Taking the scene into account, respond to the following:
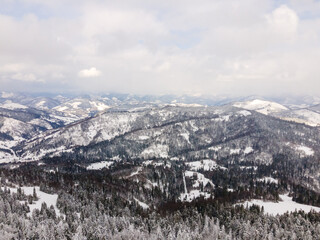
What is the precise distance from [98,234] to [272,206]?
161178 millimetres

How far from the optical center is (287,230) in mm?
127938

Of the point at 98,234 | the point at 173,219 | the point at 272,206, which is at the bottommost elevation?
the point at 272,206

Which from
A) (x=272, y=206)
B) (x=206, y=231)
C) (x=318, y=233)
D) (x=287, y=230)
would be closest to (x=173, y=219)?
(x=206, y=231)

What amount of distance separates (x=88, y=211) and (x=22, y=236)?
155 feet

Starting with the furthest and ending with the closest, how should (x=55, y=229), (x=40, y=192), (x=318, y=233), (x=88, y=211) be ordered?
(x=40, y=192) → (x=88, y=211) → (x=318, y=233) → (x=55, y=229)

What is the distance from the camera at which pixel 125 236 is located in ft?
362

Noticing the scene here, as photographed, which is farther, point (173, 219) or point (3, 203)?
point (173, 219)

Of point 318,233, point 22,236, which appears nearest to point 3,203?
point 22,236

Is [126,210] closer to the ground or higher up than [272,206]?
higher up

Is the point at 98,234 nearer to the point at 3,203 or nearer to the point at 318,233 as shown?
the point at 3,203

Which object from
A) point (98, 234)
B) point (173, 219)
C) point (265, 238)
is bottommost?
point (173, 219)

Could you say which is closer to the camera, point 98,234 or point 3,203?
point 98,234

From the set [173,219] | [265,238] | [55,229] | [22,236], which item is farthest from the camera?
[173,219]

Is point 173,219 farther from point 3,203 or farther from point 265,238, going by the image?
point 3,203
